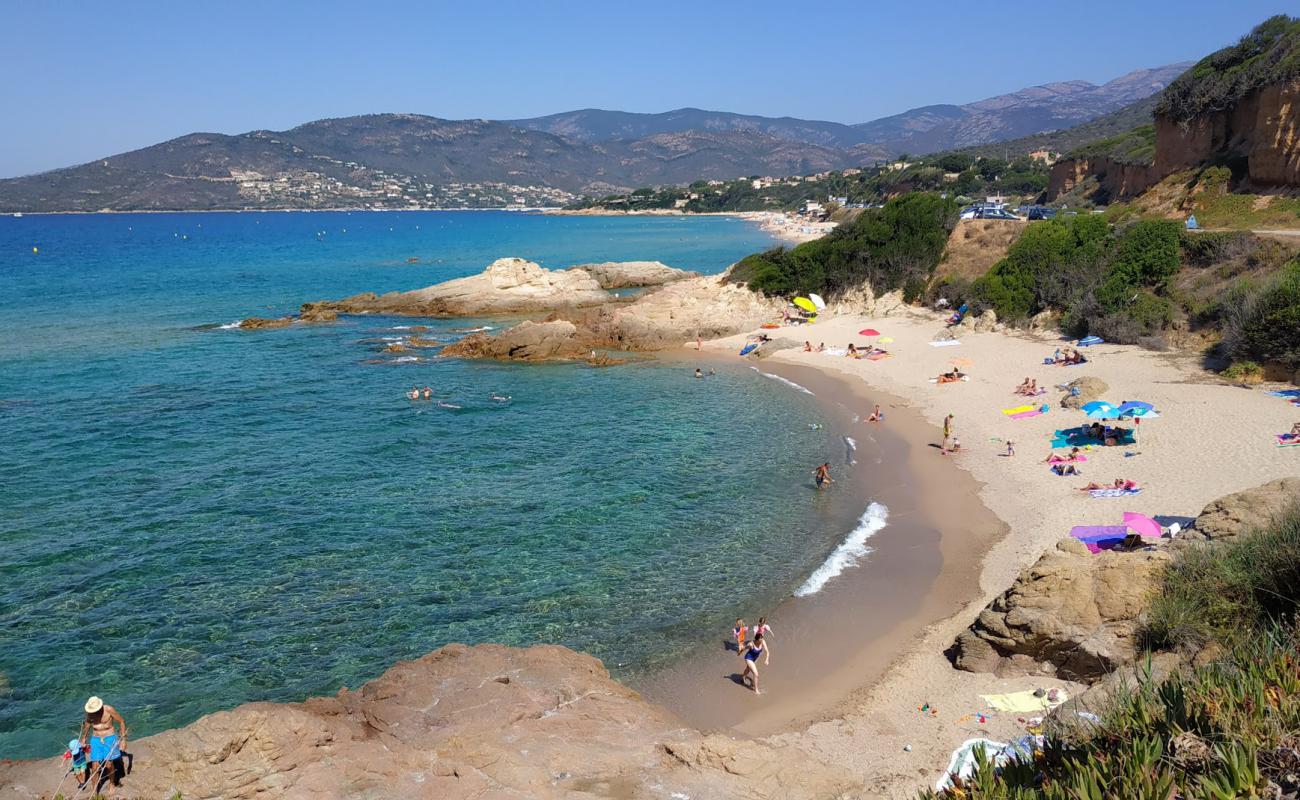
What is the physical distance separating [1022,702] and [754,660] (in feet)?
12.6

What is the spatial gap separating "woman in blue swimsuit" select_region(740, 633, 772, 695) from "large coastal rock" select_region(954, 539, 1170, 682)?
3009 millimetres

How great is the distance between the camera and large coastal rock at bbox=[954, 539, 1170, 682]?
11.7 metres

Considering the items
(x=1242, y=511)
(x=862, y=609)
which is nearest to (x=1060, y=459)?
(x=1242, y=511)

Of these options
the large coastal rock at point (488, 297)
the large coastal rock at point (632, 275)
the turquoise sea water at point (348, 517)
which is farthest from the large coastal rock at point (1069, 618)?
the large coastal rock at point (632, 275)

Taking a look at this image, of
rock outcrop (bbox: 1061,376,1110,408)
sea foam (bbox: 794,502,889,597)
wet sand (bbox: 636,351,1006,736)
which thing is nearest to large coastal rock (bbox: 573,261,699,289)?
rock outcrop (bbox: 1061,376,1110,408)

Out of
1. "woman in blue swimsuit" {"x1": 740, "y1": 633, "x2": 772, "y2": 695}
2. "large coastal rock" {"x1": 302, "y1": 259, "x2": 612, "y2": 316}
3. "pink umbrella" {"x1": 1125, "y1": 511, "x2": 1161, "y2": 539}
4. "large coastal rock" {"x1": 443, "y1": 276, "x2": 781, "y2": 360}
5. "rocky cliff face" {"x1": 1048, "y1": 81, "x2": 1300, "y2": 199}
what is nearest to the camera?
"woman in blue swimsuit" {"x1": 740, "y1": 633, "x2": 772, "y2": 695}

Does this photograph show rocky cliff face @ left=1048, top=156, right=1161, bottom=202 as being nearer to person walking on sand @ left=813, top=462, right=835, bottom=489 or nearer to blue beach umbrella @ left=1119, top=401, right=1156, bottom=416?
blue beach umbrella @ left=1119, top=401, right=1156, bottom=416

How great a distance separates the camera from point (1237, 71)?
1553 inches

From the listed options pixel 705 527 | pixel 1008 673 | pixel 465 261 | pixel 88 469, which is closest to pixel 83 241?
pixel 465 261

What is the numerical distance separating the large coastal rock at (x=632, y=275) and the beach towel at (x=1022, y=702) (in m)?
54.7

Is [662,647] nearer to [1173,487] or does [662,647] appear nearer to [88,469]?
[1173,487]

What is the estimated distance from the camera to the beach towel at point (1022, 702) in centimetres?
1116

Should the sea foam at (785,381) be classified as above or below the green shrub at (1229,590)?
below

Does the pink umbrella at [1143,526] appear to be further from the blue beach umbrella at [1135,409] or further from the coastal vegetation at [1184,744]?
the blue beach umbrella at [1135,409]
